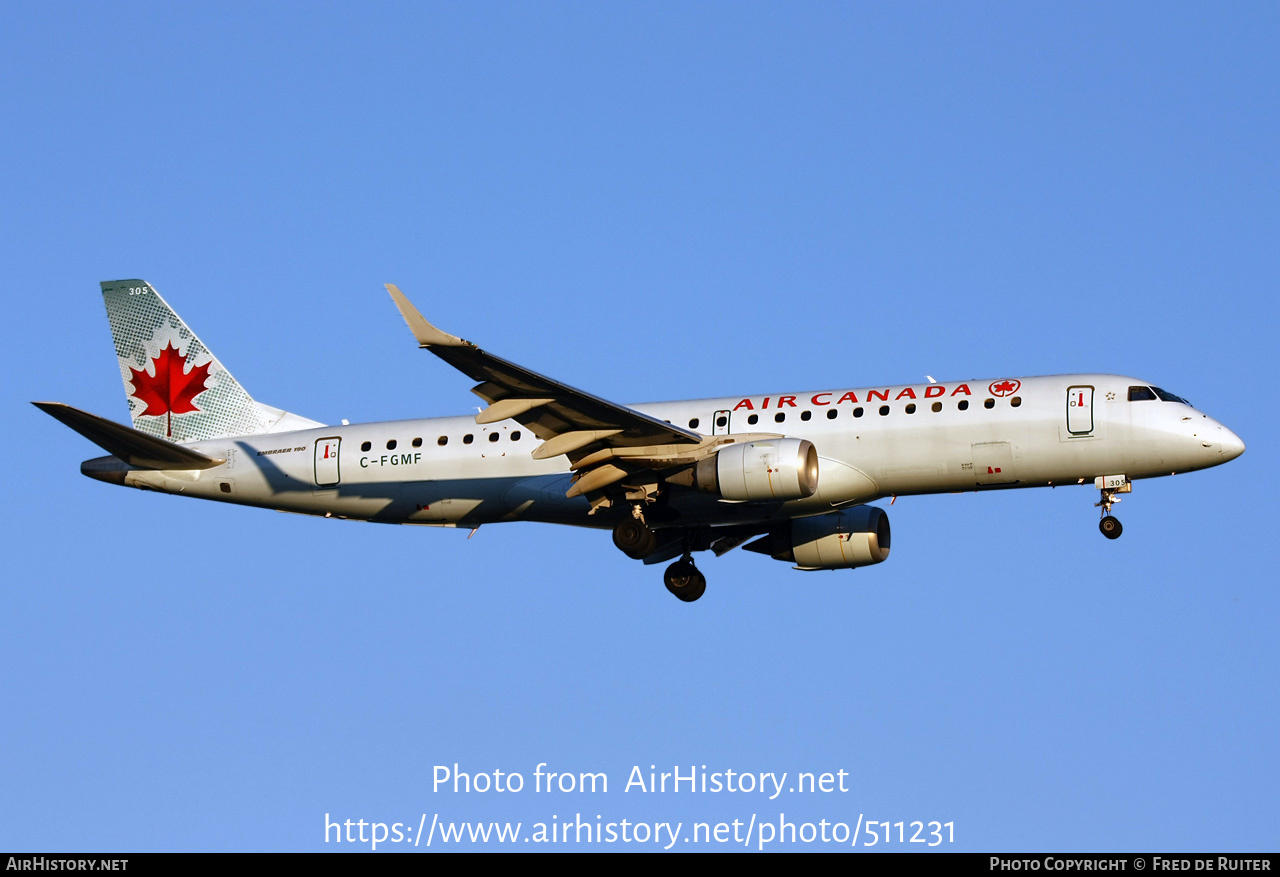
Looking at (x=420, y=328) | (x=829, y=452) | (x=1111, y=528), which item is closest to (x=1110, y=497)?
(x=1111, y=528)

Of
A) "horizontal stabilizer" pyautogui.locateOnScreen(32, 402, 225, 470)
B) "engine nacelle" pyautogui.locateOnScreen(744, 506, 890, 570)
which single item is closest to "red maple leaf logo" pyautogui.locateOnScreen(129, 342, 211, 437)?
"horizontal stabilizer" pyautogui.locateOnScreen(32, 402, 225, 470)

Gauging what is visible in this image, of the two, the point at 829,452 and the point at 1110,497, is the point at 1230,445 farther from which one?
the point at 829,452

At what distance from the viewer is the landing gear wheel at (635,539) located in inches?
1556

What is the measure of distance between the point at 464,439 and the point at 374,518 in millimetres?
3134

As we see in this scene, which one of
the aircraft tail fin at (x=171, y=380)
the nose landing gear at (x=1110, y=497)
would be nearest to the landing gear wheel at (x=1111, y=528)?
the nose landing gear at (x=1110, y=497)

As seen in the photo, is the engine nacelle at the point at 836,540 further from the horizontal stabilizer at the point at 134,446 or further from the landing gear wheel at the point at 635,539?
the horizontal stabilizer at the point at 134,446

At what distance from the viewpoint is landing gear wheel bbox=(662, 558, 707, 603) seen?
4309cm

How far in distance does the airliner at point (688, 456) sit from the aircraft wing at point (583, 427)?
5cm

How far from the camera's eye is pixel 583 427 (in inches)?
1508

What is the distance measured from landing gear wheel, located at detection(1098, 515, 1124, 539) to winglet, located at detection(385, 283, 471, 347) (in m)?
14.9

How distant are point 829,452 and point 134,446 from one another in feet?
56.4
